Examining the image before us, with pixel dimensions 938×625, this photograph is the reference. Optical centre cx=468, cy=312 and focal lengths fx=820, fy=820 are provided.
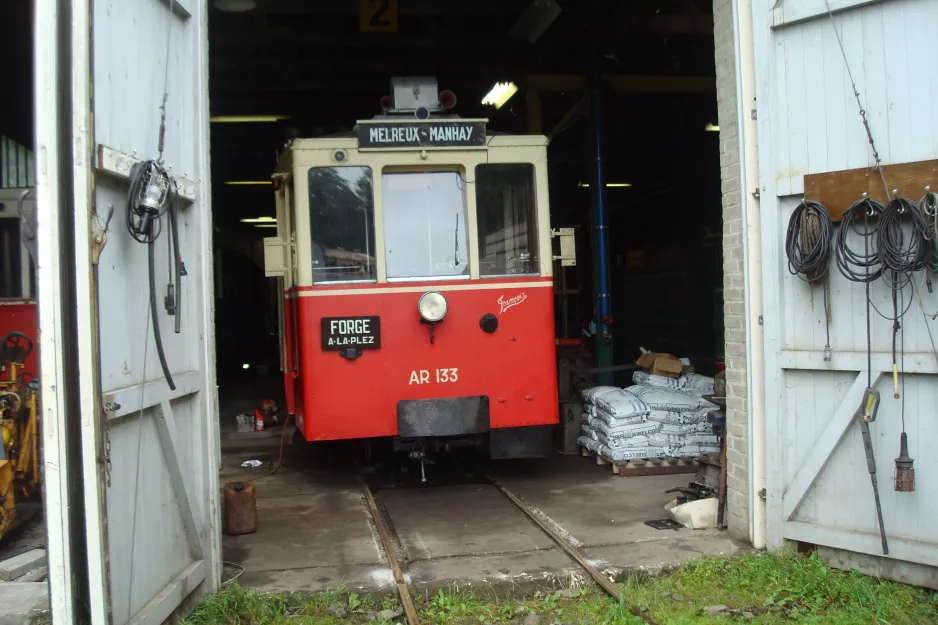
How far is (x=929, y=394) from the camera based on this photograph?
4387 millimetres

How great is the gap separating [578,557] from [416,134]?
363 centimetres

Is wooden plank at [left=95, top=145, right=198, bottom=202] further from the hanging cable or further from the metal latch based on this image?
the hanging cable

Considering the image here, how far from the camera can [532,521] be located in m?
6.12

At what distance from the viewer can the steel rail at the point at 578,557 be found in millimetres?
4363

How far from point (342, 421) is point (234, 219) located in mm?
14053

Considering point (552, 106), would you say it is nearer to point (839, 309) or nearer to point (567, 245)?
point (567, 245)

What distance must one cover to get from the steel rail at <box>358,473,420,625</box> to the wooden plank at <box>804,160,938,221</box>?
3213 millimetres

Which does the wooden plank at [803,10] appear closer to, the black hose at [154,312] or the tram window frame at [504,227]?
the tram window frame at [504,227]

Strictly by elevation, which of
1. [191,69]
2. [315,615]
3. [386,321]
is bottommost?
[315,615]

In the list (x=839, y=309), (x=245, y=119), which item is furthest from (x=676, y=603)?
(x=245, y=119)

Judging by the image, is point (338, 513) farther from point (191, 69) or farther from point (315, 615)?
point (191, 69)

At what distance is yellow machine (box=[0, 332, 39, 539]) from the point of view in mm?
5664

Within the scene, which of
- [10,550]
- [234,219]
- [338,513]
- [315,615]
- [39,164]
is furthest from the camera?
[234,219]

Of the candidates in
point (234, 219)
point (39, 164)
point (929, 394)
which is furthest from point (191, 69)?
point (234, 219)
